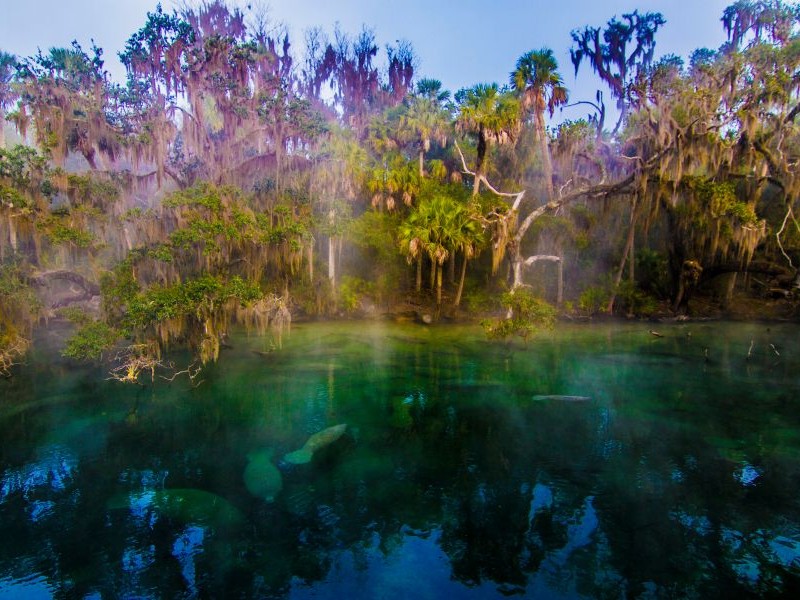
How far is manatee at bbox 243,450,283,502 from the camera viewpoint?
10.2 meters

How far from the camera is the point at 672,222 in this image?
25.8 metres

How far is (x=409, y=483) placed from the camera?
1062 cm

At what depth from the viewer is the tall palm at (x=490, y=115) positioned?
978 inches

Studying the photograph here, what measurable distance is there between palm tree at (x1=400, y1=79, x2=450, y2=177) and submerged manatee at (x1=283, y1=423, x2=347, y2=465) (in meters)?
19.2

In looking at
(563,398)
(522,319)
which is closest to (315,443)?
(563,398)

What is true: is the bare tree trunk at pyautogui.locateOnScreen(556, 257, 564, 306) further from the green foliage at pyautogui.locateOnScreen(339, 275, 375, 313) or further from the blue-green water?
the green foliage at pyautogui.locateOnScreen(339, 275, 375, 313)

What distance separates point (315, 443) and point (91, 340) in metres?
9.19

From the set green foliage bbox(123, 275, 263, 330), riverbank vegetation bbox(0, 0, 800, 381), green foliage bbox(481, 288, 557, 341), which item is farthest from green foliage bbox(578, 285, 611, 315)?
green foliage bbox(123, 275, 263, 330)

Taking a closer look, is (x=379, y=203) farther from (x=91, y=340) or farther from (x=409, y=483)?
(x=409, y=483)

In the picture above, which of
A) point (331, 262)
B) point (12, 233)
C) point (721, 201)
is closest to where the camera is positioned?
point (12, 233)

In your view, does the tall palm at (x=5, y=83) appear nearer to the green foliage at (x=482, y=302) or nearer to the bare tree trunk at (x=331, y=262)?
the bare tree trunk at (x=331, y=262)

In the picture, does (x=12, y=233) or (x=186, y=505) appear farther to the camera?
(x=12, y=233)

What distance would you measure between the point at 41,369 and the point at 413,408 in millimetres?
14104

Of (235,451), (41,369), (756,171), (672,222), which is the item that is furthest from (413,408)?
(756,171)
